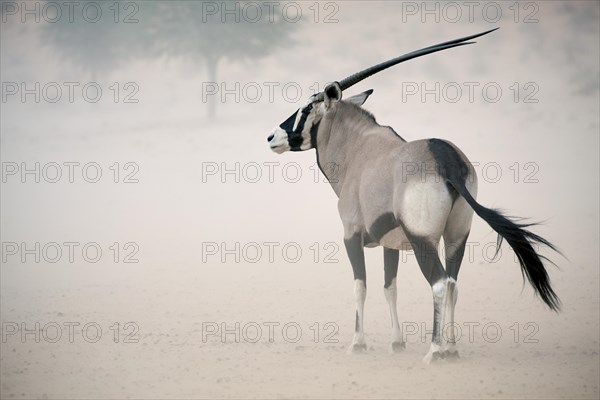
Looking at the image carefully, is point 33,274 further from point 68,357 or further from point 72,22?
point 72,22

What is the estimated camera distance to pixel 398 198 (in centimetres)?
933

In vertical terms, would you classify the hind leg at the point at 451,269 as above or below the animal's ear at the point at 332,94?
below

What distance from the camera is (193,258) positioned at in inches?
658

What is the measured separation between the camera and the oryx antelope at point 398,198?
911 centimetres

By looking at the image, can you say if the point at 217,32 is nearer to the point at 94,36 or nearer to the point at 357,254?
the point at 94,36

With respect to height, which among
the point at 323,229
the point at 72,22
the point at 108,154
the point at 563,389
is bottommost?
the point at 563,389

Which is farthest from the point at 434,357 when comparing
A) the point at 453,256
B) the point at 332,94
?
the point at 332,94

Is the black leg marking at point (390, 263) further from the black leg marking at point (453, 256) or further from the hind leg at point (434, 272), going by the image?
the hind leg at point (434, 272)

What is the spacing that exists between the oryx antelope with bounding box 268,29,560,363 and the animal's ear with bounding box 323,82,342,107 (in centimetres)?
1

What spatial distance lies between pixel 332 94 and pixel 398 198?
1.70m

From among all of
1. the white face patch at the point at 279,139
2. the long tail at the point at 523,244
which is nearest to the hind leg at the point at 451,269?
the long tail at the point at 523,244

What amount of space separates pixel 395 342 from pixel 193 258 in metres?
7.07

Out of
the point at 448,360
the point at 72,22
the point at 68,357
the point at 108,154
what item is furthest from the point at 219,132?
the point at 448,360

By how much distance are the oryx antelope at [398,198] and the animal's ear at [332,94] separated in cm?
1
